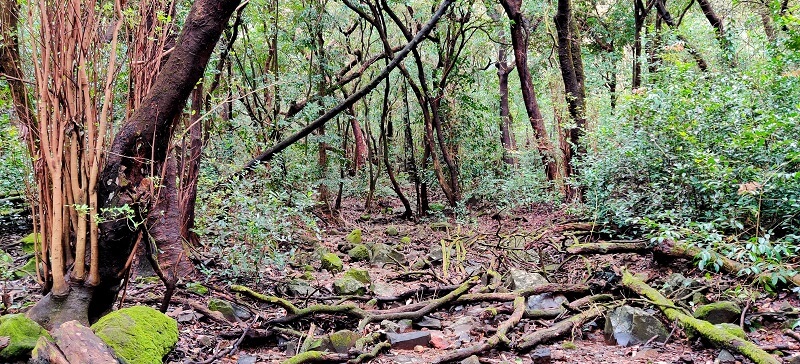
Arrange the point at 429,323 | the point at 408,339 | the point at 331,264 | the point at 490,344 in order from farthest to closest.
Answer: the point at 331,264, the point at 429,323, the point at 408,339, the point at 490,344

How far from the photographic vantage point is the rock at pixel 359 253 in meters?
8.23

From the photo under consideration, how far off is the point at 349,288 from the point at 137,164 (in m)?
3.00

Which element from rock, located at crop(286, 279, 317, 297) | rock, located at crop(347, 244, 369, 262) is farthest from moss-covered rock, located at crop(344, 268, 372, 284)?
rock, located at crop(347, 244, 369, 262)

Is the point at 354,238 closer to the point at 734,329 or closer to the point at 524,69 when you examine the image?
the point at 524,69

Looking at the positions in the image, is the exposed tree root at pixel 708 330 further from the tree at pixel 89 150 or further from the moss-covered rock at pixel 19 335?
the moss-covered rock at pixel 19 335

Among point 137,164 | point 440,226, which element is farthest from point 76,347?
point 440,226

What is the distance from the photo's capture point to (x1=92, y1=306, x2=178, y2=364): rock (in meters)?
2.91

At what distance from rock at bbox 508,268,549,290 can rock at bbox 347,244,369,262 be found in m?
3.18

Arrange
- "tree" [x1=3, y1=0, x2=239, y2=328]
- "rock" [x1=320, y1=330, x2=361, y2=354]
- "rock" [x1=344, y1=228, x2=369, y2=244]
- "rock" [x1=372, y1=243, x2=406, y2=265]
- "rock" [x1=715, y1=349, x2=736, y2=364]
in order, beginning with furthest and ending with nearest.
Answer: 1. "rock" [x1=344, y1=228, x2=369, y2=244]
2. "rock" [x1=372, y1=243, x2=406, y2=265]
3. "rock" [x1=320, y1=330, x2=361, y2=354]
4. "rock" [x1=715, y1=349, x2=736, y2=364]
5. "tree" [x1=3, y1=0, x2=239, y2=328]

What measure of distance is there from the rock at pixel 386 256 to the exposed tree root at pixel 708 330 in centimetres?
404

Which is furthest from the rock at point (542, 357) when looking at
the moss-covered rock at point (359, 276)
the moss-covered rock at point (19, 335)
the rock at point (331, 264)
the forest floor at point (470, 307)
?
the rock at point (331, 264)

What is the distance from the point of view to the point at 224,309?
450 centimetres

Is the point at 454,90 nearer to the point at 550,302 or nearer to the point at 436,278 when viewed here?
the point at 436,278

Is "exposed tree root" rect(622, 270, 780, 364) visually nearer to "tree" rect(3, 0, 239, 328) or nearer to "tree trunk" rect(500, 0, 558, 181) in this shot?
"tree" rect(3, 0, 239, 328)
